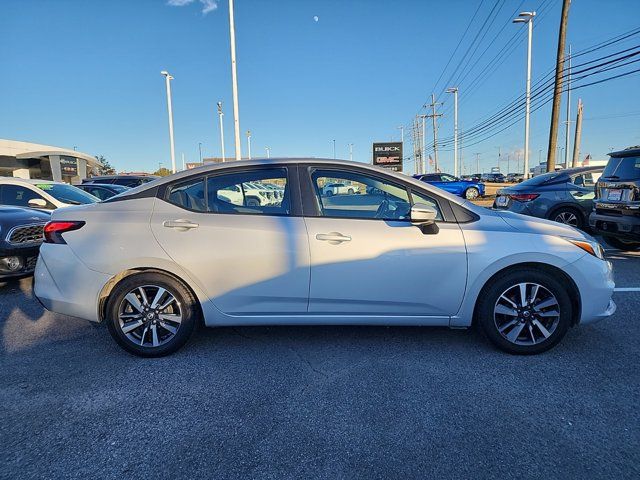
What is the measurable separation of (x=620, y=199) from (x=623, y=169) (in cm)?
49

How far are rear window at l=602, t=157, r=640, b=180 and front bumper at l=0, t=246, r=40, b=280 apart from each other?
867cm

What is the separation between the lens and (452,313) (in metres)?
3.25

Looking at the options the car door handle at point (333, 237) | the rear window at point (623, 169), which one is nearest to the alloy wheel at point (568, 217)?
the rear window at point (623, 169)

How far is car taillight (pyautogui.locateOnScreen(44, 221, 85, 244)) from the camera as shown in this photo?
10.8ft

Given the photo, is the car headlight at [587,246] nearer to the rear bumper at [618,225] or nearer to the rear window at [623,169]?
the rear bumper at [618,225]

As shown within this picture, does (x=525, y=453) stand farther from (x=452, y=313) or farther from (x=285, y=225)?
(x=285, y=225)

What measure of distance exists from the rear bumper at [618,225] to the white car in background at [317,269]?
11.6 ft

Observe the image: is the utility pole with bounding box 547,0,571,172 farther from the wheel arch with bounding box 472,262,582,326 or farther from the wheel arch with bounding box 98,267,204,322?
the wheel arch with bounding box 98,267,204,322

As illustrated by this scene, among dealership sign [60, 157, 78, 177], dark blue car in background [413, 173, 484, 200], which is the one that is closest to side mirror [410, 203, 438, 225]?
dark blue car in background [413, 173, 484, 200]

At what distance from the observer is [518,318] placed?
322cm

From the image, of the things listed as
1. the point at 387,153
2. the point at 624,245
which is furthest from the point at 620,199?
the point at 387,153

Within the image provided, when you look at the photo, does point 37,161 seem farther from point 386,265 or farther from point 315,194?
point 386,265

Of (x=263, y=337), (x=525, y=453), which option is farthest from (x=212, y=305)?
(x=525, y=453)

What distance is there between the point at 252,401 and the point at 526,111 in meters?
29.0
